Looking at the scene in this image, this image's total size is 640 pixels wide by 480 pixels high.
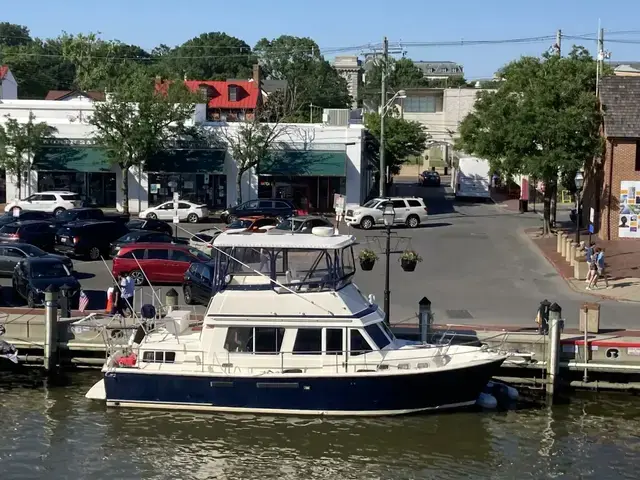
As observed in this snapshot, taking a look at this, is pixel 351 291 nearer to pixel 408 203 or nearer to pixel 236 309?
pixel 236 309

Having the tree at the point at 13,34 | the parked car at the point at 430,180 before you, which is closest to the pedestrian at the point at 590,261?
the parked car at the point at 430,180

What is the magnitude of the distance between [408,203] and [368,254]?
2732 centimetres

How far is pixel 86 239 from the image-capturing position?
38688 millimetres

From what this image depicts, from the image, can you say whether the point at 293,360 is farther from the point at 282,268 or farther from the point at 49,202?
the point at 49,202

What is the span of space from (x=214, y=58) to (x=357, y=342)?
14268 cm

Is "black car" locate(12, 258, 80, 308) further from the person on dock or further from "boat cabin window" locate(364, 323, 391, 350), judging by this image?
the person on dock

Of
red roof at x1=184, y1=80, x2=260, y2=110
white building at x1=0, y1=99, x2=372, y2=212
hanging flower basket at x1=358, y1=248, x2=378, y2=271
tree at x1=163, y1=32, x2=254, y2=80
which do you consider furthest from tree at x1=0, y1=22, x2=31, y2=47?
hanging flower basket at x1=358, y1=248, x2=378, y2=271

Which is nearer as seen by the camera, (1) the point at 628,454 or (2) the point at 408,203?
(1) the point at 628,454

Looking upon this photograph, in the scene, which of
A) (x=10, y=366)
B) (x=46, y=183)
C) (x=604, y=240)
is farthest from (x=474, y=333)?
(x=46, y=183)

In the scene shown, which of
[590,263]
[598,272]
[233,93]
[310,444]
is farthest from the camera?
[233,93]

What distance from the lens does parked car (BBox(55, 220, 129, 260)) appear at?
38500mm

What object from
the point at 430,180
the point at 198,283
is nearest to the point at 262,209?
the point at 198,283

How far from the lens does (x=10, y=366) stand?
25.2 metres

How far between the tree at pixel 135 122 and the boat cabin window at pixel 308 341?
34.6 m
